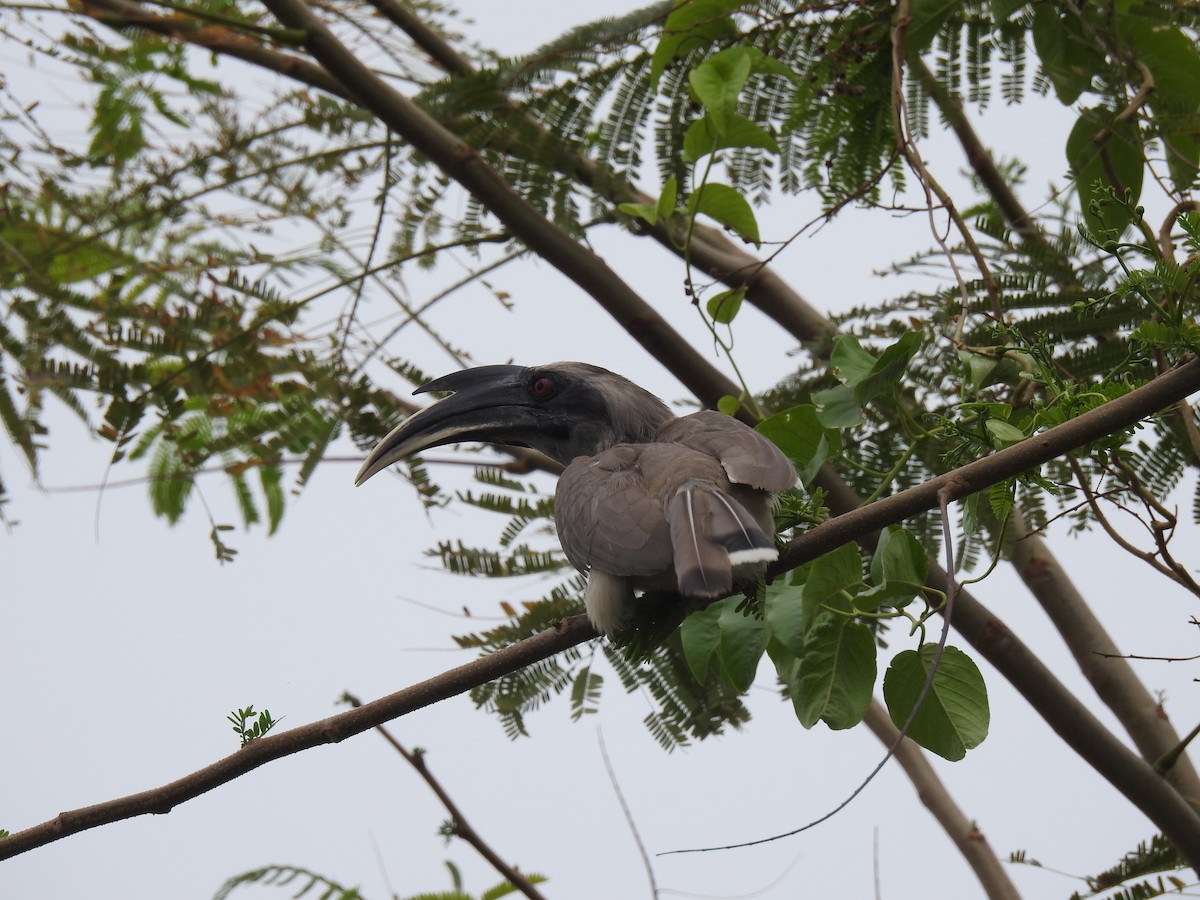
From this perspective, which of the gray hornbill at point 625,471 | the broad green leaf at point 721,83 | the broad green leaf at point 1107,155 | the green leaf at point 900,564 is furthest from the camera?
the broad green leaf at point 1107,155

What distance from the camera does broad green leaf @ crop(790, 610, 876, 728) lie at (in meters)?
2.37

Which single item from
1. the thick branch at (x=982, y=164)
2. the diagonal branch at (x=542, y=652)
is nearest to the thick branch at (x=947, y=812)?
the diagonal branch at (x=542, y=652)

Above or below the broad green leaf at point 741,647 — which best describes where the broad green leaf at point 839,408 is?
above

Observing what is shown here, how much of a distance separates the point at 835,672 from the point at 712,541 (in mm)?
362

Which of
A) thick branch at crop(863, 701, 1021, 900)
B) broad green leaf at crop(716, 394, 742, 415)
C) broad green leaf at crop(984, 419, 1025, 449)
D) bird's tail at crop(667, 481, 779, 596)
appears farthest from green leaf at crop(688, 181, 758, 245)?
thick branch at crop(863, 701, 1021, 900)

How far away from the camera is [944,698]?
232cm

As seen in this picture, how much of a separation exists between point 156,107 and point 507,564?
3.03 meters

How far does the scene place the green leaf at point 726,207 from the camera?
311cm

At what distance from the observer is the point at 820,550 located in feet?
7.52

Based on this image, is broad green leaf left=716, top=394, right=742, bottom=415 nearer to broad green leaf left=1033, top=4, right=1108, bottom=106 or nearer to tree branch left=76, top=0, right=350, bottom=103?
broad green leaf left=1033, top=4, right=1108, bottom=106

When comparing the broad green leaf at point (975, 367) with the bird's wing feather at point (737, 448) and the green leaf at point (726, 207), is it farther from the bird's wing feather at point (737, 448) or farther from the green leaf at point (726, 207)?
the green leaf at point (726, 207)

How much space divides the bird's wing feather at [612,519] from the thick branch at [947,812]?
2207 millimetres

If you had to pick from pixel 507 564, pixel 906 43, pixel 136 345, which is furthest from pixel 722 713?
pixel 136 345

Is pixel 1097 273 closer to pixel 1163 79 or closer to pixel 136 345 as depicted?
pixel 1163 79
